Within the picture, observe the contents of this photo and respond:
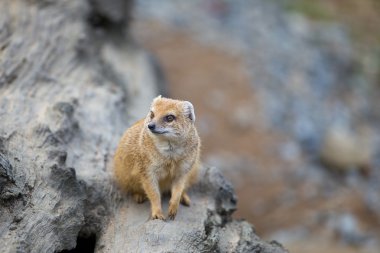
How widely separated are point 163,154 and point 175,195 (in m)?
0.43

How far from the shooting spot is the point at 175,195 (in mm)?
6012

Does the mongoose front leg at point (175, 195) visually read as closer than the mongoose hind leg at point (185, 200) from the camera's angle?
Yes

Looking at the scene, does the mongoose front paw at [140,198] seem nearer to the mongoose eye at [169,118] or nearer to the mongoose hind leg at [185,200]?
the mongoose hind leg at [185,200]

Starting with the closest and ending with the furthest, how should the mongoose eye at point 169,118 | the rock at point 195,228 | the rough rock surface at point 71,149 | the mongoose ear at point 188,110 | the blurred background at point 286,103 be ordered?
the rough rock surface at point 71,149 → the rock at point 195,228 → the mongoose eye at point 169,118 → the mongoose ear at point 188,110 → the blurred background at point 286,103

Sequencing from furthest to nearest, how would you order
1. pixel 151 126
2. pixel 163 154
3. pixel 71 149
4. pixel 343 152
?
pixel 343 152 → pixel 71 149 → pixel 163 154 → pixel 151 126

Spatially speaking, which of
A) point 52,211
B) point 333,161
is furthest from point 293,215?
point 52,211

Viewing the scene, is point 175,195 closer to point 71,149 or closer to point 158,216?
point 158,216

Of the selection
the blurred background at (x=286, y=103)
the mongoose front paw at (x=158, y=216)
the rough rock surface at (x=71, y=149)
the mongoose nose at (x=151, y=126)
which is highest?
the blurred background at (x=286, y=103)

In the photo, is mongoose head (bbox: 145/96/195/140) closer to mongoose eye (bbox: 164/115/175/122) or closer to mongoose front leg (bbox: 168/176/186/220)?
mongoose eye (bbox: 164/115/175/122)

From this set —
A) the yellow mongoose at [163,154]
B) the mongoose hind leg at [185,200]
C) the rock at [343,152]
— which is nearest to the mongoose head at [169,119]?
the yellow mongoose at [163,154]

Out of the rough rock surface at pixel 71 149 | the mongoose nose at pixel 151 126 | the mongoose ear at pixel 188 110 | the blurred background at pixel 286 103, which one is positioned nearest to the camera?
the rough rock surface at pixel 71 149

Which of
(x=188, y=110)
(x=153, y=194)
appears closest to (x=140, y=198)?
(x=153, y=194)

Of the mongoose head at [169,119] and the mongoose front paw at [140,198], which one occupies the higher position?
the mongoose head at [169,119]

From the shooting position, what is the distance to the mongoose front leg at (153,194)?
5.95 metres
